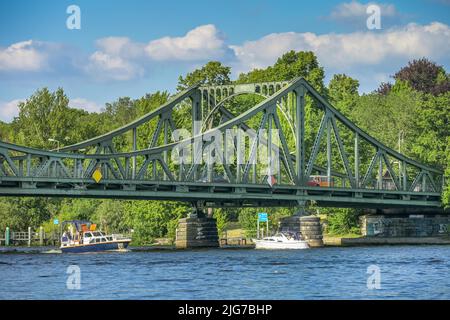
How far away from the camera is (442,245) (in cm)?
15850

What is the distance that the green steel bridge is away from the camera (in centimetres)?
13262

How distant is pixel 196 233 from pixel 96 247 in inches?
565

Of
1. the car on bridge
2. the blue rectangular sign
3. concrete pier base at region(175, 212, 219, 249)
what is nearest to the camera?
concrete pier base at region(175, 212, 219, 249)

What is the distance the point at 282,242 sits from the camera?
483 ft

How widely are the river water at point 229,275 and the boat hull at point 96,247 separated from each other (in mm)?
4106

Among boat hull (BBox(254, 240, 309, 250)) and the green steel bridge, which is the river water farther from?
the green steel bridge

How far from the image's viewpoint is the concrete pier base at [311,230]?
150m

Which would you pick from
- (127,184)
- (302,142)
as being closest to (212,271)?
(127,184)

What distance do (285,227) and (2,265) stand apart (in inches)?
1820

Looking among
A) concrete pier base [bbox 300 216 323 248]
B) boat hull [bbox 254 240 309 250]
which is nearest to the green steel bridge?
concrete pier base [bbox 300 216 323 248]

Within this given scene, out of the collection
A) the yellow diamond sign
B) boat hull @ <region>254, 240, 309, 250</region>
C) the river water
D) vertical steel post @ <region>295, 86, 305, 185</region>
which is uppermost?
vertical steel post @ <region>295, 86, 305, 185</region>

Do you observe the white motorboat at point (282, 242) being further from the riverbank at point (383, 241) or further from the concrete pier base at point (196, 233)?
the riverbank at point (383, 241)

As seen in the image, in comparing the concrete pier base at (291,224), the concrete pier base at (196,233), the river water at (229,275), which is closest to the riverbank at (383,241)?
the concrete pier base at (291,224)

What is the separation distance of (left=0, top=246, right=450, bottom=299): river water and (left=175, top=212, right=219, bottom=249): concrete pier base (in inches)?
521
